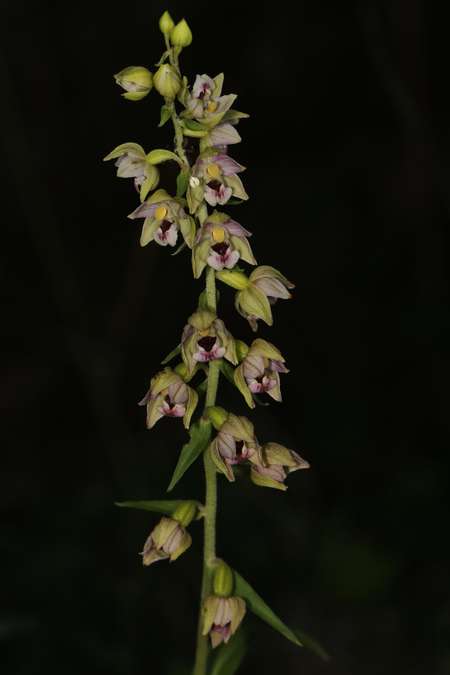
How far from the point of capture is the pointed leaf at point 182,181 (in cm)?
244

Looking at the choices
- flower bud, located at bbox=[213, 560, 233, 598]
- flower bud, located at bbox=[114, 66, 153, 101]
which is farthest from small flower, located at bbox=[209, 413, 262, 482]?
flower bud, located at bbox=[114, 66, 153, 101]

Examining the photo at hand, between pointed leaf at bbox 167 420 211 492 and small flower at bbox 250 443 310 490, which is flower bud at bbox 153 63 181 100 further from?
small flower at bbox 250 443 310 490

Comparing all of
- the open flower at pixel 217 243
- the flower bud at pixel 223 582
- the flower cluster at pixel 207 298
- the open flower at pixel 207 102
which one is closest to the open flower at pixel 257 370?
the flower cluster at pixel 207 298

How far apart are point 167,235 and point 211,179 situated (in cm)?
19

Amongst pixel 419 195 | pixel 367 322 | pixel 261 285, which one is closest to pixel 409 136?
pixel 419 195

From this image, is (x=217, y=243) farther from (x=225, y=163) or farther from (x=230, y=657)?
(x=230, y=657)

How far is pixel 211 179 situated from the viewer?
7.81 ft

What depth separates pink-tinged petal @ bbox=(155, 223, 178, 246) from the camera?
2.45m

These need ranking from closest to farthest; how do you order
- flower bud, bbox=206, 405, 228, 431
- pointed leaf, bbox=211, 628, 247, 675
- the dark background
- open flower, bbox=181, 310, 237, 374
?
open flower, bbox=181, 310, 237, 374, flower bud, bbox=206, 405, 228, 431, pointed leaf, bbox=211, 628, 247, 675, the dark background

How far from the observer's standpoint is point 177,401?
2.43 meters

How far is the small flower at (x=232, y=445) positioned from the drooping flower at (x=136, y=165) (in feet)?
2.09

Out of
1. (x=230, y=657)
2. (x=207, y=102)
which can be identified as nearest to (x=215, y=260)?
(x=207, y=102)

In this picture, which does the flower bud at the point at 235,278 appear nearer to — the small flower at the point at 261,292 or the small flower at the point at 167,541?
the small flower at the point at 261,292

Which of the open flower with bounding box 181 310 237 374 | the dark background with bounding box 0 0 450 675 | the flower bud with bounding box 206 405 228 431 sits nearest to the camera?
the open flower with bounding box 181 310 237 374
